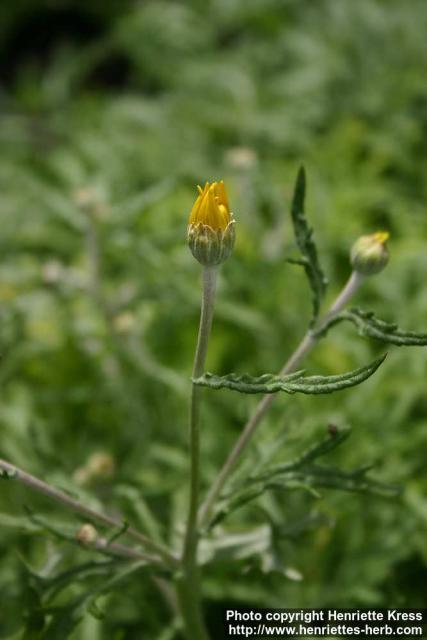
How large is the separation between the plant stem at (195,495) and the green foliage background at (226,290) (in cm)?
14

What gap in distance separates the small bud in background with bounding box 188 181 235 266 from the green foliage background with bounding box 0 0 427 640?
0.54 meters

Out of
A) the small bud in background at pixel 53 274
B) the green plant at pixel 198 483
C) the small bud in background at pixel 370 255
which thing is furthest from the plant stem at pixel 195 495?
the small bud in background at pixel 53 274

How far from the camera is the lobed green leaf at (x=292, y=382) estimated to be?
0.99 metres

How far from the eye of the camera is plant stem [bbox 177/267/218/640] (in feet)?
3.62

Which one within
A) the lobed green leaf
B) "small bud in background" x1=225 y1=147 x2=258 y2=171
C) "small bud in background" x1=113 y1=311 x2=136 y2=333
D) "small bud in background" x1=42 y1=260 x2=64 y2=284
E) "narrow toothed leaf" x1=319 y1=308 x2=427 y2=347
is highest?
"small bud in background" x1=225 y1=147 x2=258 y2=171

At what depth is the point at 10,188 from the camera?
11.0 ft

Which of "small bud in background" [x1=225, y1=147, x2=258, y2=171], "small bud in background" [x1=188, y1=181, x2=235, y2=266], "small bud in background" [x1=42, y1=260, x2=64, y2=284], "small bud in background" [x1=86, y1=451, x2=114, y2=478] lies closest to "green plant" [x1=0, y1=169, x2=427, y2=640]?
"small bud in background" [x1=188, y1=181, x2=235, y2=266]

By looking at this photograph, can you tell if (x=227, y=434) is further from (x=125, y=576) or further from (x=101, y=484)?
(x=125, y=576)

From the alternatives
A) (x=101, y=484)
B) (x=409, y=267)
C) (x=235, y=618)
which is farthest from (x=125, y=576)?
(x=409, y=267)

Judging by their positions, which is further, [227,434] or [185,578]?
[227,434]

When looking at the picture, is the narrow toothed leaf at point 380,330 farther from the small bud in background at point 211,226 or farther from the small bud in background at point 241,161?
the small bud in background at point 241,161

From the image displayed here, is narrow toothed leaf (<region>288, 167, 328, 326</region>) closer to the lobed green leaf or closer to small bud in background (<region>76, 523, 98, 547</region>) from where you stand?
the lobed green leaf

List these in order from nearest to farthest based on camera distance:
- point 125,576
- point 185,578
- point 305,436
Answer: point 125,576, point 185,578, point 305,436

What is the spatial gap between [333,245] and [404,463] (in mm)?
858
